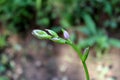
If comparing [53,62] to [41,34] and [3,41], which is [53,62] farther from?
[41,34]

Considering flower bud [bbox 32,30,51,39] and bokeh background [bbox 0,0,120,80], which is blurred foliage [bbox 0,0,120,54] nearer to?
bokeh background [bbox 0,0,120,80]

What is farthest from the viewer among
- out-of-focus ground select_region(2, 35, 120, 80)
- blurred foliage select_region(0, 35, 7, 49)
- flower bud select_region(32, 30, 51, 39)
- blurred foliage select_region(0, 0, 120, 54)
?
blurred foliage select_region(0, 35, 7, 49)

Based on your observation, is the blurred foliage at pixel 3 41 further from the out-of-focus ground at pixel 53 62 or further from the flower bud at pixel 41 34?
A: the flower bud at pixel 41 34

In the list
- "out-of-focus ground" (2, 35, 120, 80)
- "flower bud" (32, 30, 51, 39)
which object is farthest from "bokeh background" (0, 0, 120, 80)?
"flower bud" (32, 30, 51, 39)

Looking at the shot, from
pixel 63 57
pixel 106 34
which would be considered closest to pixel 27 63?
pixel 63 57

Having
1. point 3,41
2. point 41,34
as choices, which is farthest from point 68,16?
point 41,34

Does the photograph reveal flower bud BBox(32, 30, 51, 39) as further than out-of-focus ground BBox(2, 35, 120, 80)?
No

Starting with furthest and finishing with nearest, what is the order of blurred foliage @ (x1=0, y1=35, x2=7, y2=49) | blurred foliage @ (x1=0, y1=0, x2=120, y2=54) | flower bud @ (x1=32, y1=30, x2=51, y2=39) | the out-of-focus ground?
blurred foliage @ (x1=0, y1=35, x2=7, y2=49) → blurred foliage @ (x1=0, y1=0, x2=120, y2=54) → the out-of-focus ground → flower bud @ (x1=32, y1=30, x2=51, y2=39)

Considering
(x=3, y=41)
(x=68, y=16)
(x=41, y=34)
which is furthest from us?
(x=3, y=41)
